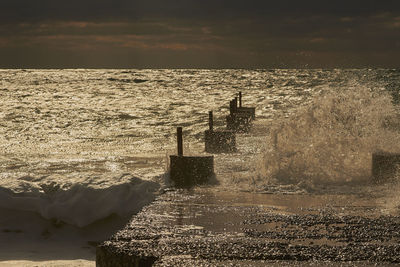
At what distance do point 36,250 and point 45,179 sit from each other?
6.86 feet

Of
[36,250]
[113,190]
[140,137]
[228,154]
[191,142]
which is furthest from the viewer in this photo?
[140,137]

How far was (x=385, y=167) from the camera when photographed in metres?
9.11

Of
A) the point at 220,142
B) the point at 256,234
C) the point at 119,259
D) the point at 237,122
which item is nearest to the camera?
the point at 119,259

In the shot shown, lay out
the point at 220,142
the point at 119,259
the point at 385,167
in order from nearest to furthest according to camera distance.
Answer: the point at 119,259 → the point at 385,167 → the point at 220,142

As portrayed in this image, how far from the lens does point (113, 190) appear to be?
33.0 feet

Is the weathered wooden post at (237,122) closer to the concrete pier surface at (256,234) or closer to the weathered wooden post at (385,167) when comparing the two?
the weathered wooden post at (385,167)

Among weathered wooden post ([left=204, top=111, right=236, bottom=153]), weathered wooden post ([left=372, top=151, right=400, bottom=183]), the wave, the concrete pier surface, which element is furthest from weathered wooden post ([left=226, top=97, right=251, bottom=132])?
the concrete pier surface

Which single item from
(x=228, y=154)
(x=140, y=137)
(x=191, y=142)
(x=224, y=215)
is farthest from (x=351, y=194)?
(x=140, y=137)

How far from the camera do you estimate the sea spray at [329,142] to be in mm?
9305

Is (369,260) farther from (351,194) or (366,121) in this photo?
(366,121)

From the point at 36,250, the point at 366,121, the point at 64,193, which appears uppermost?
the point at 366,121

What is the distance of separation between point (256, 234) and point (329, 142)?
6336mm

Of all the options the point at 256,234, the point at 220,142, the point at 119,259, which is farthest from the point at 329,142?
the point at 119,259

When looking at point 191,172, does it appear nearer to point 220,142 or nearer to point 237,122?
point 220,142
